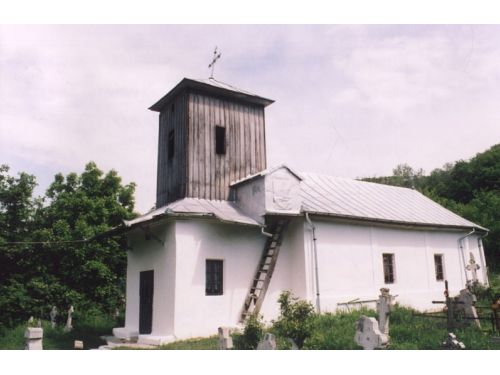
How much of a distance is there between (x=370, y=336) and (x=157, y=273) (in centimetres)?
736

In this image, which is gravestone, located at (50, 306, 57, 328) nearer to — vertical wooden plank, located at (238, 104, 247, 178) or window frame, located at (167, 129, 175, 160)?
window frame, located at (167, 129, 175, 160)

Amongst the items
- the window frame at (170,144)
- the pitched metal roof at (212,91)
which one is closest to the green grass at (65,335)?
the window frame at (170,144)

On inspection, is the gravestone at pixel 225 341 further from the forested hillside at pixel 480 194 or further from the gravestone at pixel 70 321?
the forested hillside at pixel 480 194

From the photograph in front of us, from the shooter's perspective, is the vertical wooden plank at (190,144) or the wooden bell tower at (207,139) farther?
the wooden bell tower at (207,139)

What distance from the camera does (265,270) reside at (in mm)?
14734

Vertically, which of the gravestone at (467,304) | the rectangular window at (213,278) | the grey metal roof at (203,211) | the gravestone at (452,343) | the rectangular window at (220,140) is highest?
the rectangular window at (220,140)

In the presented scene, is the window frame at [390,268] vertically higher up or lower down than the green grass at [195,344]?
higher up

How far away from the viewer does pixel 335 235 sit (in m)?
16.4

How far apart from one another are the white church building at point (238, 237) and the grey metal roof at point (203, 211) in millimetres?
49

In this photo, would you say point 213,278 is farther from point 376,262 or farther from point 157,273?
point 376,262

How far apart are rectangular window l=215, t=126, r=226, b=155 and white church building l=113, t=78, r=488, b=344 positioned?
4cm

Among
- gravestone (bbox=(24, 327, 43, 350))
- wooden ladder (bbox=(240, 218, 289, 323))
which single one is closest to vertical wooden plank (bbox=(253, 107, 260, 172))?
wooden ladder (bbox=(240, 218, 289, 323))

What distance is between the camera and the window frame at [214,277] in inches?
547

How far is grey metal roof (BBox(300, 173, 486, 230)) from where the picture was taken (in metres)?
17.2
